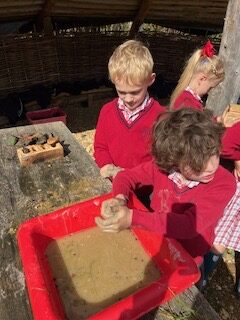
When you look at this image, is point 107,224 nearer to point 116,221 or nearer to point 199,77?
point 116,221

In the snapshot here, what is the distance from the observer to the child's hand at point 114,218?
1.55 m

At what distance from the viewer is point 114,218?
1563 millimetres

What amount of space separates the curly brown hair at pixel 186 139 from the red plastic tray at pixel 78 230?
1.28ft

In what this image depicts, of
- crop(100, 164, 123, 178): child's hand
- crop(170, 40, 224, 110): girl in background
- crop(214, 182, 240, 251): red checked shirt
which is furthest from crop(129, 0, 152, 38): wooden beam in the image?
crop(214, 182, 240, 251): red checked shirt

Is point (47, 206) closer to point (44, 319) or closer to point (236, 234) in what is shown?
point (44, 319)

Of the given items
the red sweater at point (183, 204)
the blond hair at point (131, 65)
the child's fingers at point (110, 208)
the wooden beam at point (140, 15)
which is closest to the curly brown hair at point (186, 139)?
the red sweater at point (183, 204)

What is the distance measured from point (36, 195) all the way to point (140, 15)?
5.69 meters

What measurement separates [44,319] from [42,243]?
1.55ft

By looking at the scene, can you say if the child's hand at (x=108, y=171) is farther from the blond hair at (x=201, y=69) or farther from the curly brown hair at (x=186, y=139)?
the blond hair at (x=201, y=69)

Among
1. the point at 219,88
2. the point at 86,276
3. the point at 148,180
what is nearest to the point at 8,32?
the point at 219,88

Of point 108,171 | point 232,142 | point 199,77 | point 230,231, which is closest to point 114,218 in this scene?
point 108,171

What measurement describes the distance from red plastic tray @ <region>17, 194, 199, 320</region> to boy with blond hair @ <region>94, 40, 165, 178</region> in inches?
22.4

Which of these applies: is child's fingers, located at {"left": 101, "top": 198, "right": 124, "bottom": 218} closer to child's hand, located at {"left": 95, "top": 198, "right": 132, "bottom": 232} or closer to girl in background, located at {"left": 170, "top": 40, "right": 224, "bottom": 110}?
child's hand, located at {"left": 95, "top": 198, "right": 132, "bottom": 232}

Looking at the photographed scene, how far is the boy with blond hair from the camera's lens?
222 centimetres
